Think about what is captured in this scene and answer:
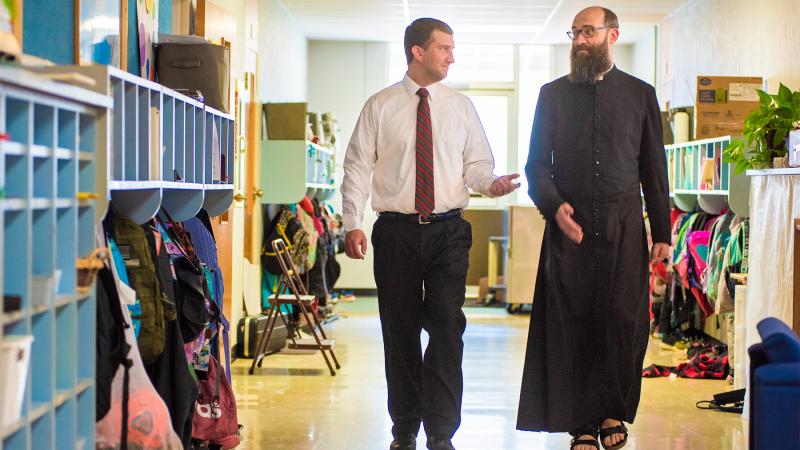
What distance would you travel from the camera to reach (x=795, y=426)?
238 centimetres

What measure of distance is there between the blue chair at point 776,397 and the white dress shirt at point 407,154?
1636 mm

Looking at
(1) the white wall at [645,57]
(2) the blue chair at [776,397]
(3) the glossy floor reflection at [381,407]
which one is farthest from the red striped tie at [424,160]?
(1) the white wall at [645,57]

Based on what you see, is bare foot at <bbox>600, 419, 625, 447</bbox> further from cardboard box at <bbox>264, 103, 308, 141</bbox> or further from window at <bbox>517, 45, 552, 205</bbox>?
window at <bbox>517, 45, 552, 205</bbox>

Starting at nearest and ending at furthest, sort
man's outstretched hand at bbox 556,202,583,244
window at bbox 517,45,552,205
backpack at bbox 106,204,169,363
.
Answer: backpack at bbox 106,204,169,363 → man's outstretched hand at bbox 556,202,583,244 → window at bbox 517,45,552,205

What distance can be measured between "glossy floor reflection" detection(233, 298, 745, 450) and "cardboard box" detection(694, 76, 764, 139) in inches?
64.4

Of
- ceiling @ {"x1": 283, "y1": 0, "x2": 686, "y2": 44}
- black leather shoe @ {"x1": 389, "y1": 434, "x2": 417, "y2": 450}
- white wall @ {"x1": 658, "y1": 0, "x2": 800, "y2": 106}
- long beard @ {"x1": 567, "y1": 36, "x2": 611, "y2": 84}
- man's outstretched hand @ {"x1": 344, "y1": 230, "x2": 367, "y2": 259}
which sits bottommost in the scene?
black leather shoe @ {"x1": 389, "y1": 434, "x2": 417, "y2": 450}

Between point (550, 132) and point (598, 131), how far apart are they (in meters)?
0.18

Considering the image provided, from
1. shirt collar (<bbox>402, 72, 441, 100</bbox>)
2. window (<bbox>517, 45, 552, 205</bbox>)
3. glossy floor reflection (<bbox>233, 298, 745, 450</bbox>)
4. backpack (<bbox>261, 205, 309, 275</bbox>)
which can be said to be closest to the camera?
shirt collar (<bbox>402, 72, 441, 100</bbox>)

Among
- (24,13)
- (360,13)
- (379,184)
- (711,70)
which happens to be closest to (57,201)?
(24,13)

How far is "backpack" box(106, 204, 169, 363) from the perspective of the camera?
3.33 meters

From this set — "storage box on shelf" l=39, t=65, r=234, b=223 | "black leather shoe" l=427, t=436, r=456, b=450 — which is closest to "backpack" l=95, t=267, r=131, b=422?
"storage box on shelf" l=39, t=65, r=234, b=223

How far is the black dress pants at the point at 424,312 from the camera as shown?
3.92 meters

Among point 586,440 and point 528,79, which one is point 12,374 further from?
point 528,79

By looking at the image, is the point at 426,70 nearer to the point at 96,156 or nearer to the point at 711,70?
the point at 96,156
